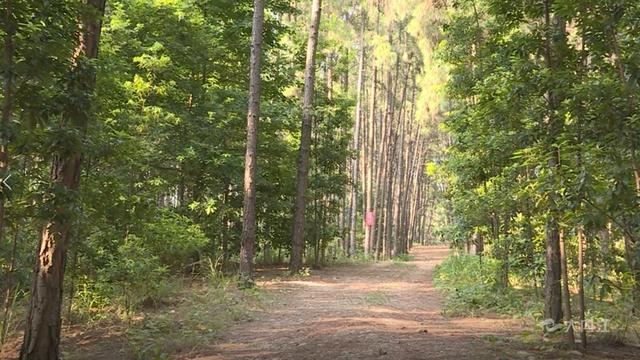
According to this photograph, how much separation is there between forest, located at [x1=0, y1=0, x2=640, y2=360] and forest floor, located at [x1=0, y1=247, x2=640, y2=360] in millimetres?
54

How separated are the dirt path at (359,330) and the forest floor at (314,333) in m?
0.01

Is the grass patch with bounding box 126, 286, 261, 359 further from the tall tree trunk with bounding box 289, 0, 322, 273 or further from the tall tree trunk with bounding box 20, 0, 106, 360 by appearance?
the tall tree trunk with bounding box 289, 0, 322, 273

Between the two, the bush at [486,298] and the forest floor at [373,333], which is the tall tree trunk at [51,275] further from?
the bush at [486,298]

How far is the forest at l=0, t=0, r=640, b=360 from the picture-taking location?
5043 millimetres

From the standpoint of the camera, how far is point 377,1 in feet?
84.3

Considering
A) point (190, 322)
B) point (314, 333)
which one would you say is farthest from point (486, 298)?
point (190, 322)

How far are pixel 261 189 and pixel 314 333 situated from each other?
31.7ft

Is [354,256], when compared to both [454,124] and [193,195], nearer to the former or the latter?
[193,195]

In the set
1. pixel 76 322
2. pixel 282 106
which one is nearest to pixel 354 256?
pixel 282 106

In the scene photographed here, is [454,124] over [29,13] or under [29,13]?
over

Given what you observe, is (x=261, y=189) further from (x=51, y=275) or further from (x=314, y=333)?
(x=51, y=275)

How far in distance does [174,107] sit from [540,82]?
10.0 meters

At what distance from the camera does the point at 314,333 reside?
726 centimetres

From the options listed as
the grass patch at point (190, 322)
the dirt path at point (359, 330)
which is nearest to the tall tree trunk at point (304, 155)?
the dirt path at point (359, 330)
